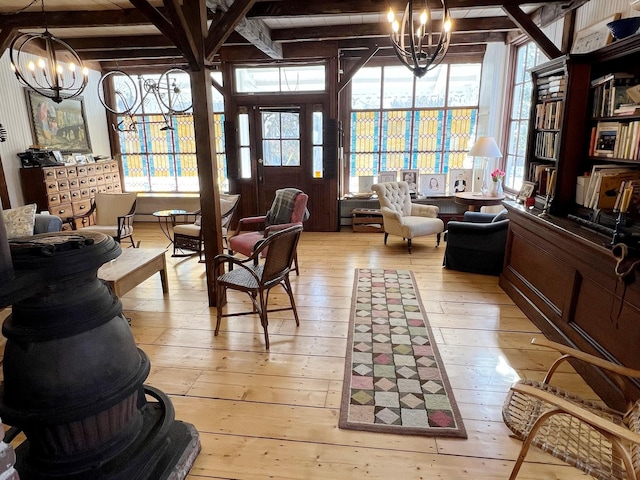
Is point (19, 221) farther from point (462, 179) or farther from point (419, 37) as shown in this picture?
point (462, 179)

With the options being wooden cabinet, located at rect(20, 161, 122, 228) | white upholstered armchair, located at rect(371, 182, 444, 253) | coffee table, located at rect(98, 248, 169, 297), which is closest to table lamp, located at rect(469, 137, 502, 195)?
white upholstered armchair, located at rect(371, 182, 444, 253)

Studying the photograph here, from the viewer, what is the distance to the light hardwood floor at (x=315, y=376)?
6.29 feet

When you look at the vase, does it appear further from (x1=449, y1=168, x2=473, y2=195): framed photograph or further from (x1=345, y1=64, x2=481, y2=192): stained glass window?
(x1=345, y1=64, x2=481, y2=192): stained glass window

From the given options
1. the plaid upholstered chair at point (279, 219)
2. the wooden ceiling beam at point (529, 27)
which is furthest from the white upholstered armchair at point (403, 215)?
the wooden ceiling beam at point (529, 27)

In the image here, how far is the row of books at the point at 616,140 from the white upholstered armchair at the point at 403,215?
7.84 ft

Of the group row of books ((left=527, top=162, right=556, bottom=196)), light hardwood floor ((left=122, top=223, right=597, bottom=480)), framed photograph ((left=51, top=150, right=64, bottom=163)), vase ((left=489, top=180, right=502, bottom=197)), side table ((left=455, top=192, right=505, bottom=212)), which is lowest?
light hardwood floor ((left=122, top=223, right=597, bottom=480))

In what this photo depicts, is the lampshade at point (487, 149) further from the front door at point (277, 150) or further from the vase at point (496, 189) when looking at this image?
the front door at point (277, 150)

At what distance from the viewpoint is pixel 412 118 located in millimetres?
6562

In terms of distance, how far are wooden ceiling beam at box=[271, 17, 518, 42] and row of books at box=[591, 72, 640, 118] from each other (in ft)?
8.63

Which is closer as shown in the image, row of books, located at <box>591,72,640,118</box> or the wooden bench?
row of books, located at <box>591,72,640,118</box>

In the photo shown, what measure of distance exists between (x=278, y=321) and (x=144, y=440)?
1.69 meters

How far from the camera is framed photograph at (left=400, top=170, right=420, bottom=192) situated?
6485mm

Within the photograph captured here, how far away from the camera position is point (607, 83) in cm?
284

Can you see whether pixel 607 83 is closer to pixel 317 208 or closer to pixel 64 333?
pixel 64 333
